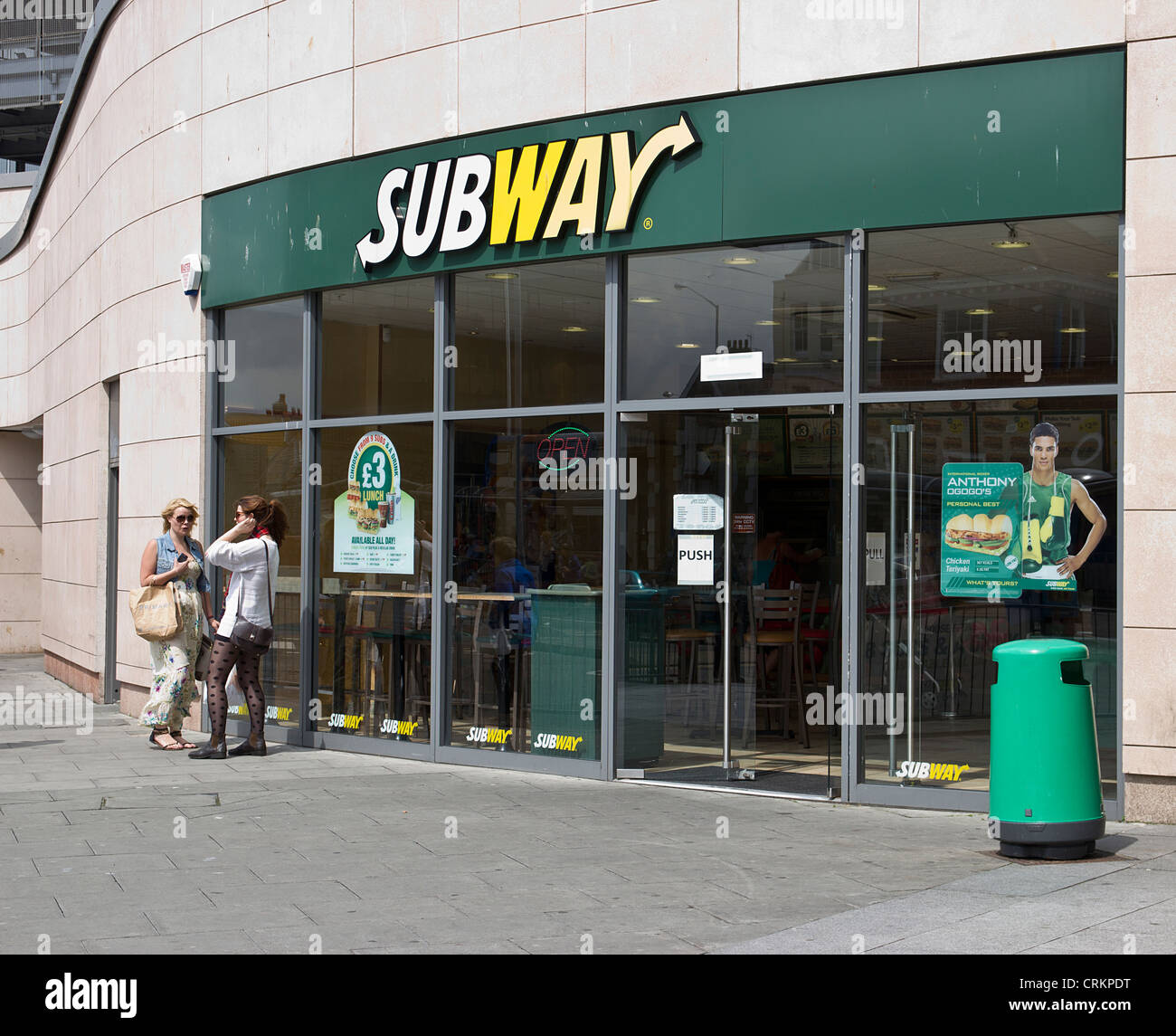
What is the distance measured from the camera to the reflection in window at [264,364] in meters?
12.5

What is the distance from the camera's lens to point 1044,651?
715cm

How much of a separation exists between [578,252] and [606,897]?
528 cm

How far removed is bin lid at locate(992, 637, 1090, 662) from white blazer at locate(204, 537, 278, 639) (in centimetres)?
615

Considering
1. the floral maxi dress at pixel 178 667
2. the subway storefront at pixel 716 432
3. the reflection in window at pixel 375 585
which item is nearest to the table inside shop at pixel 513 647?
the subway storefront at pixel 716 432

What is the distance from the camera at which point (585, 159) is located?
1024 centimetres

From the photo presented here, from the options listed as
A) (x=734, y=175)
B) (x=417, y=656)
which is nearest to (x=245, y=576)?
(x=417, y=656)

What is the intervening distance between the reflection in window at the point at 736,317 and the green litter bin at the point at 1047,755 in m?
2.73

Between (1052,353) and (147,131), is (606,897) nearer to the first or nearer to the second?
(1052,353)

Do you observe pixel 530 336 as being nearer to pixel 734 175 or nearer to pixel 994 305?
pixel 734 175

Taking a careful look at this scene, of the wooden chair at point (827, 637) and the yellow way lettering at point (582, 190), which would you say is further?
the yellow way lettering at point (582, 190)

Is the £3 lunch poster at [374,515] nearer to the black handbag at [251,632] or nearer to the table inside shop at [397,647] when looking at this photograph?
the table inside shop at [397,647]

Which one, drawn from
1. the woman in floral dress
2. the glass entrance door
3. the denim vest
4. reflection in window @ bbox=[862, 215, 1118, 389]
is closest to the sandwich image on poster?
reflection in window @ bbox=[862, 215, 1118, 389]

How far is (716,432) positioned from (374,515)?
3302 mm
